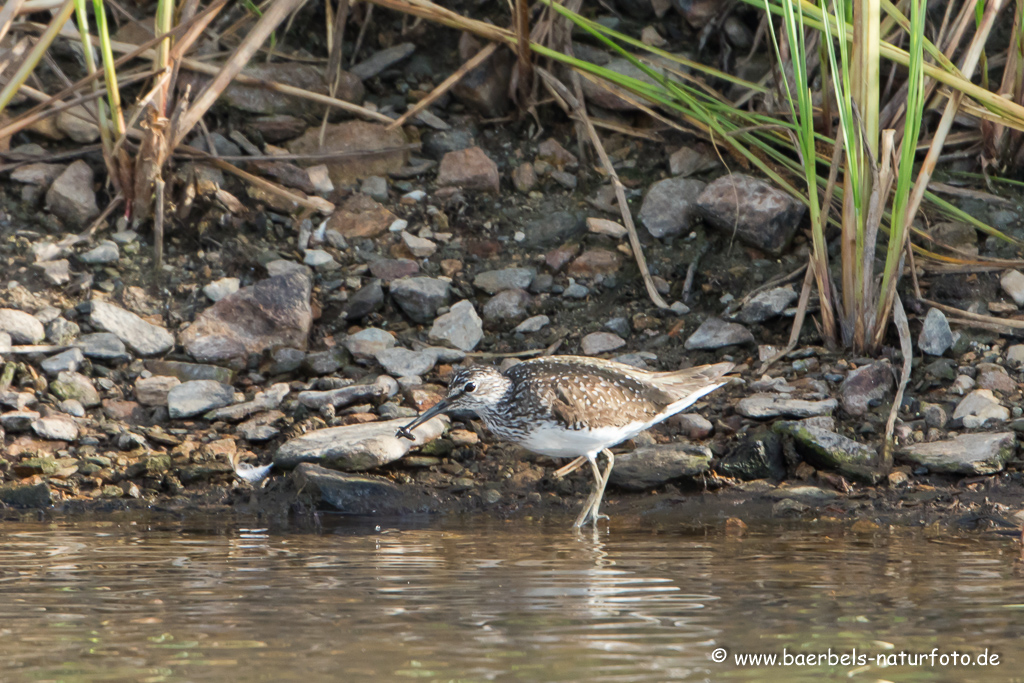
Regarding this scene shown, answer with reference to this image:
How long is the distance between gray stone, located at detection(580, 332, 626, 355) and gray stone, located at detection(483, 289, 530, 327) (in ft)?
1.61

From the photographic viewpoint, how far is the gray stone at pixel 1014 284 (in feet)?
23.2

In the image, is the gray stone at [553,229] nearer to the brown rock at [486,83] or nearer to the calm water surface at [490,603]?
the brown rock at [486,83]

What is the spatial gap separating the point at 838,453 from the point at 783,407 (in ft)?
1.66

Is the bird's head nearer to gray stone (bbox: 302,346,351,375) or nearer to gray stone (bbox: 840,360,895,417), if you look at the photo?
gray stone (bbox: 302,346,351,375)

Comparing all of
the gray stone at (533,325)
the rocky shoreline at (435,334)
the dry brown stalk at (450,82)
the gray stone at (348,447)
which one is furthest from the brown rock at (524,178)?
the gray stone at (348,447)

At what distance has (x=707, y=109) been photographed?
24.9ft

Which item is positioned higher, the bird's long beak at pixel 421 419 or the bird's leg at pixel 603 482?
the bird's long beak at pixel 421 419

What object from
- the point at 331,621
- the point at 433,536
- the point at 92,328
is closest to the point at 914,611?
the point at 331,621

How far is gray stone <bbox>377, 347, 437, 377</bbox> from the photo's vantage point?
7.10m

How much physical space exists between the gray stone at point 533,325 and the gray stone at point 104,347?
8.22 feet

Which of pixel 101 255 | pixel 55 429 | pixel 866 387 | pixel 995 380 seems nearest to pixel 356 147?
pixel 101 255

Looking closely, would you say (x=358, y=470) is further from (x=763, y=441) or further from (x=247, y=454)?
(x=763, y=441)

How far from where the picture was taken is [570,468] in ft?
21.3

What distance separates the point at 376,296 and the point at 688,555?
3309 millimetres
